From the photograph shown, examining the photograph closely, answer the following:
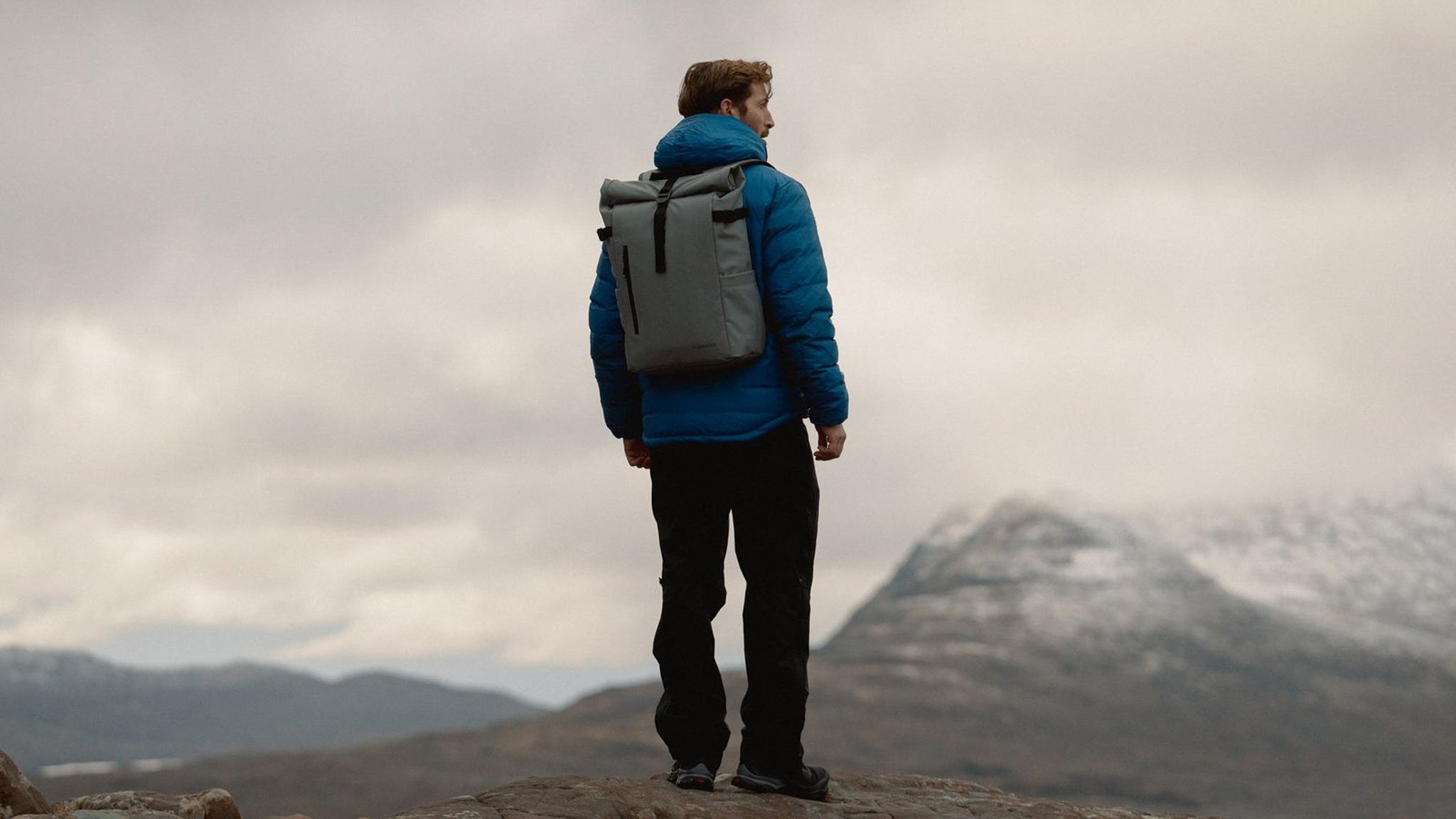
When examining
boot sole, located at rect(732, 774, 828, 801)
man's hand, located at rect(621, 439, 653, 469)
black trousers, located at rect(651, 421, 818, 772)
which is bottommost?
boot sole, located at rect(732, 774, 828, 801)

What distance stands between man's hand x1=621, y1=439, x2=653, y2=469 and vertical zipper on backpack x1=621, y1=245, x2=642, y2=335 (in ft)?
2.47

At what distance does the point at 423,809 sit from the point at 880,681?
5698 inches

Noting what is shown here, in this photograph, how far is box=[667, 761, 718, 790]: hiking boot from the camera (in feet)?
20.6

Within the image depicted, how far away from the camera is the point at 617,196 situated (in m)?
6.04

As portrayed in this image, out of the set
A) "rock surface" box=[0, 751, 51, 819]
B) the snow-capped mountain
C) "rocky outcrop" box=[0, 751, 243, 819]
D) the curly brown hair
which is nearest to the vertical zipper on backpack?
the curly brown hair

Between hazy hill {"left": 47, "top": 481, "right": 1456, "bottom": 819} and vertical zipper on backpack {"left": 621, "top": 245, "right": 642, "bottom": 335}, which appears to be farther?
hazy hill {"left": 47, "top": 481, "right": 1456, "bottom": 819}

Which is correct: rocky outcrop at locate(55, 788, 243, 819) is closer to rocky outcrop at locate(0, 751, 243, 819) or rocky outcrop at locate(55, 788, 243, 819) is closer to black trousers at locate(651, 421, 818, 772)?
rocky outcrop at locate(0, 751, 243, 819)

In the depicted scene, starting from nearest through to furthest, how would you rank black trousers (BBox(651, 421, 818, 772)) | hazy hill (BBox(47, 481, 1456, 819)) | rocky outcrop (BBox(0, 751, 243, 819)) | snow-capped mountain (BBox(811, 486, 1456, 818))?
rocky outcrop (BBox(0, 751, 243, 819)) < black trousers (BBox(651, 421, 818, 772)) < hazy hill (BBox(47, 481, 1456, 819)) < snow-capped mountain (BBox(811, 486, 1456, 818))

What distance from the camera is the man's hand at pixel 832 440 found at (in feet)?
19.7

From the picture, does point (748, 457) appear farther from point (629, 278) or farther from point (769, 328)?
point (629, 278)

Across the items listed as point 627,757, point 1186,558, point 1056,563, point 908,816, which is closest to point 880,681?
point 627,757

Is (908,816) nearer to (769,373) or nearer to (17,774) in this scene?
(769,373)

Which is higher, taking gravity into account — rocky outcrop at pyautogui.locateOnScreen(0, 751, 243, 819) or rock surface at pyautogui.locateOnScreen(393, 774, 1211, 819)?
rock surface at pyautogui.locateOnScreen(393, 774, 1211, 819)

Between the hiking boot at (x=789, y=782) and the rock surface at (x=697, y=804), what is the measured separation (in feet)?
0.14
